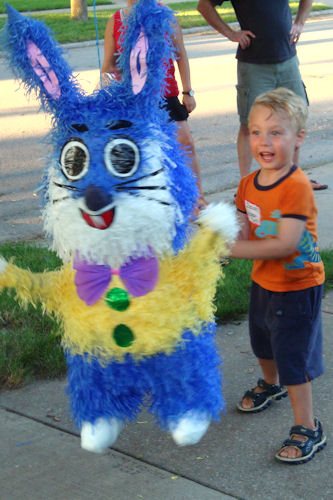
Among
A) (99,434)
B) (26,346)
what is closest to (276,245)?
(99,434)

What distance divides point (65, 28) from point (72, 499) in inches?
584

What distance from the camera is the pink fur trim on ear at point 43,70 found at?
90.5 inches

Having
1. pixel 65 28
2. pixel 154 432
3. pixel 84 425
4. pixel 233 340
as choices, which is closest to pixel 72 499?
pixel 84 425

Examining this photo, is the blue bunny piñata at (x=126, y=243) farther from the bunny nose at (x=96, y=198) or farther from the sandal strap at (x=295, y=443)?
the sandal strap at (x=295, y=443)

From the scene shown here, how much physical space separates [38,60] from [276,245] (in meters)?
0.97

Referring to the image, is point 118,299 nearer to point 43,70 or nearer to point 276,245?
point 276,245

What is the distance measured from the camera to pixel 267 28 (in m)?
5.25

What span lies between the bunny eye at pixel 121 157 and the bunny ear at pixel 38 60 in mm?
243

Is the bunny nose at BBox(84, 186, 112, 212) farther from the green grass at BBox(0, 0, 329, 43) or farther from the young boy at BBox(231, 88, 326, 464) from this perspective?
the green grass at BBox(0, 0, 329, 43)

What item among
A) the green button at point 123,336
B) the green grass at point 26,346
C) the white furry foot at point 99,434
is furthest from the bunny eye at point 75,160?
the green grass at point 26,346

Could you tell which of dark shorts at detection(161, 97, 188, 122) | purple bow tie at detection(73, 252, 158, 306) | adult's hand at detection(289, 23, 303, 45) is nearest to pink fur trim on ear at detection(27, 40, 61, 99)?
purple bow tie at detection(73, 252, 158, 306)

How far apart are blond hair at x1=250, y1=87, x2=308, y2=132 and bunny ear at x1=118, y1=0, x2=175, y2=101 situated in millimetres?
427

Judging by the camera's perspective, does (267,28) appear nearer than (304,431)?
No

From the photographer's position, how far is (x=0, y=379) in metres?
3.19
